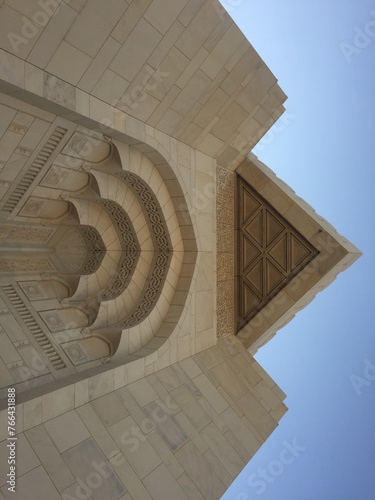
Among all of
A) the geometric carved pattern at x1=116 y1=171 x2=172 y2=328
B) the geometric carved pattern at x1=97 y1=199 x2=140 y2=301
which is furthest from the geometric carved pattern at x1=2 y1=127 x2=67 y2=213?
the geometric carved pattern at x1=97 y1=199 x2=140 y2=301

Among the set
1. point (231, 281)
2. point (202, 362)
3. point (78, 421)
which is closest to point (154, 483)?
point (78, 421)

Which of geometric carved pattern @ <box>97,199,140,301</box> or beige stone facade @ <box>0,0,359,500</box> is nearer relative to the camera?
beige stone facade @ <box>0,0,359,500</box>

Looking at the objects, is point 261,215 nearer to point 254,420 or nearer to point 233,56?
point 233,56

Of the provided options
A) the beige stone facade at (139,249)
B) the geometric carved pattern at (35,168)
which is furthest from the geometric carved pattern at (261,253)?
the geometric carved pattern at (35,168)

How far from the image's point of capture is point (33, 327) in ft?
15.0

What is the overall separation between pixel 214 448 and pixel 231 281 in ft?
8.01

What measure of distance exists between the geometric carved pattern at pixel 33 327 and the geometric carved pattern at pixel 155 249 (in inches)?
34.4

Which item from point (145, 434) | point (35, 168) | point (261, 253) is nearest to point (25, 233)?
point (35, 168)

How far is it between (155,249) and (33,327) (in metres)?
1.83

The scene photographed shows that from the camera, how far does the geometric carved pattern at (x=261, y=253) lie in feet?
21.8

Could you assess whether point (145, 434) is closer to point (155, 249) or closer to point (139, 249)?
point (139, 249)

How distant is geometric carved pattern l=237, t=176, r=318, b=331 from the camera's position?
21.8 ft

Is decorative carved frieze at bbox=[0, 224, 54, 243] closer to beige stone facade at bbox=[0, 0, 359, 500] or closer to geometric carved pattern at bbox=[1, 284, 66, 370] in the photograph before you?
beige stone facade at bbox=[0, 0, 359, 500]

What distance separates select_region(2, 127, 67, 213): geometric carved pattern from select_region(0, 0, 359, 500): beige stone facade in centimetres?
2
